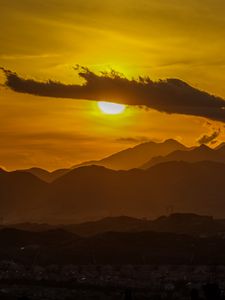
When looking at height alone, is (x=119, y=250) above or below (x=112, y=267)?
above

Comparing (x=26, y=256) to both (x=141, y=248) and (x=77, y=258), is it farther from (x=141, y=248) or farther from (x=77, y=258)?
(x=141, y=248)

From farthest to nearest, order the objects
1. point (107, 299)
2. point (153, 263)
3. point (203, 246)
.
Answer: point (203, 246)
point (153, 263)
point (107, 299)

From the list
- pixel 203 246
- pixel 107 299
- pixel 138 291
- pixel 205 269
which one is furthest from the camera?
pixel 203 246

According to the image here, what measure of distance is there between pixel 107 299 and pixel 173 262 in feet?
151

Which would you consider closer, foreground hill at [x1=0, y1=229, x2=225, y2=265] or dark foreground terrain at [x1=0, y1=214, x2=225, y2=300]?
dark foreground terrain at [x1=0, y1=214, x2=225, y2=300]

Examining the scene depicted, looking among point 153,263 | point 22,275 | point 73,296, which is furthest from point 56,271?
point 73,296

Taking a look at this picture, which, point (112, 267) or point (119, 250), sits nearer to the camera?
point (112, 267)

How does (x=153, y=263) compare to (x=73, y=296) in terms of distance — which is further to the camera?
(x=153, y=263)

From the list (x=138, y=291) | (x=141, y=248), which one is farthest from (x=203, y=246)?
(x=138, y=291)

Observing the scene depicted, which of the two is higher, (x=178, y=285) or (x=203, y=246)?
(x=203, y=246)

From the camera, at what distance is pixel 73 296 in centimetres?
12875

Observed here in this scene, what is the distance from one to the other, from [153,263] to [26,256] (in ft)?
94.8

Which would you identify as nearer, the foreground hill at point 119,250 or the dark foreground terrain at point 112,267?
the dark foreground terrain at point 112,267

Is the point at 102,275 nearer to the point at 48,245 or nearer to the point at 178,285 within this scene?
the point at 178,285
